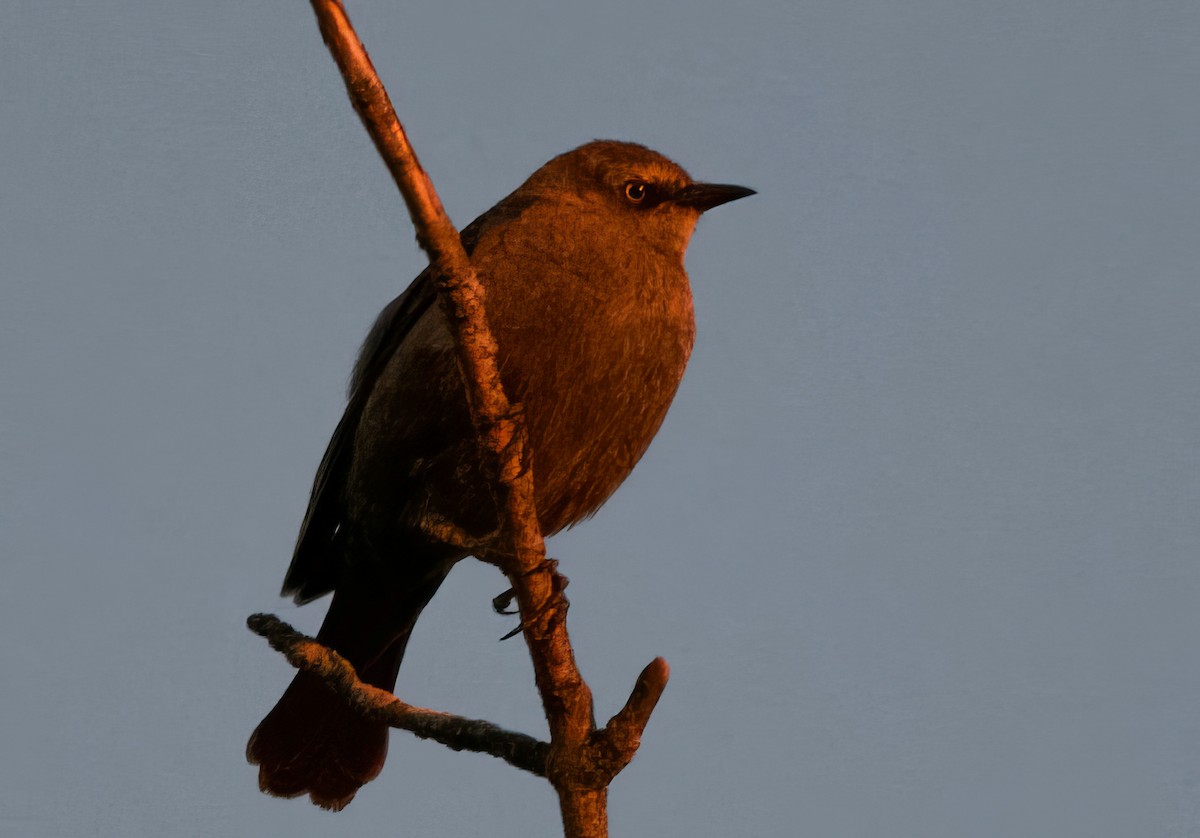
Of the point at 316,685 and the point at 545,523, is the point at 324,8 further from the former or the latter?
the point at 316,685

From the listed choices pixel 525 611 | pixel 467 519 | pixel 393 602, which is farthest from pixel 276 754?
pixel 525 611

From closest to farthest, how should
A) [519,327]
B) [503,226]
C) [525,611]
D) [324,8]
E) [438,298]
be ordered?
[324,8] → [438,298] → [525,611] → [519,327] → [503,226]

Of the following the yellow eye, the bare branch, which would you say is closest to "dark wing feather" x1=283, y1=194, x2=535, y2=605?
the yellow eye

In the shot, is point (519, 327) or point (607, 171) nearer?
point (519, 327)

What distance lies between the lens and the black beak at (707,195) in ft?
18.0

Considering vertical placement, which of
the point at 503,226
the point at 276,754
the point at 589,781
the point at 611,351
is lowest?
the point at 589,781

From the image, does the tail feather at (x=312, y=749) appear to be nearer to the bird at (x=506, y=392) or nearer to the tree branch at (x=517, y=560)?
the bird at (x=506, y=392)

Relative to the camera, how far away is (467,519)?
4.88m

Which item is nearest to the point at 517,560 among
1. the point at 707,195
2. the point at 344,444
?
the point at 344,444

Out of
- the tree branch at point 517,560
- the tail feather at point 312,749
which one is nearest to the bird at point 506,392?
the tail feather at point 312,749

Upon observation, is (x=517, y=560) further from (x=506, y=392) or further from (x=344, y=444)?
(x=344, y=444)

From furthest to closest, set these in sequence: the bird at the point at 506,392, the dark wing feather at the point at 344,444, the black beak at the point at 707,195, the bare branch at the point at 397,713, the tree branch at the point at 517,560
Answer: the black beak at the point at 707,195 → the dark wing feather at the point at 344,444 → the bird at the point at 506,392 → the bare branch at the point at 397,713 → the tree branch at the point at 517,560

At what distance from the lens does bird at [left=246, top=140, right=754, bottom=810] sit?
4.71 meters

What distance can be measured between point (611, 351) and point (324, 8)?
1.73 metres
